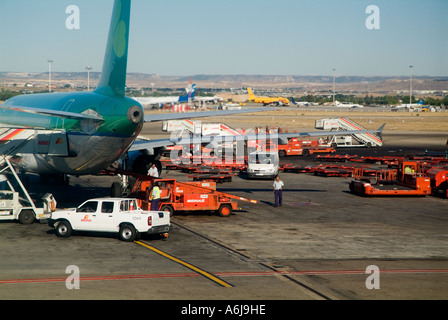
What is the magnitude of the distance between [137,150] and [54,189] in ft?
29.5

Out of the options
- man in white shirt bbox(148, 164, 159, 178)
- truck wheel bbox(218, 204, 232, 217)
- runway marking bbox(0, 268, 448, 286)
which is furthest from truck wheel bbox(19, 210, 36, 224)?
runway marking bbox(0, 268, 448, 286)

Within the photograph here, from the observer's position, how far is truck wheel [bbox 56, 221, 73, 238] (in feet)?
97.7

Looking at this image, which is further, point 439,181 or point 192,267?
point 439,181

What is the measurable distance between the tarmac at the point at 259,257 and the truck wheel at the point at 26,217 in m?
0.68

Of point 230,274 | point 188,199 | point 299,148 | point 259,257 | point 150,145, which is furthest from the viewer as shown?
point 299,148

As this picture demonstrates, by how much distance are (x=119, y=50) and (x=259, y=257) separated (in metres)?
13.8

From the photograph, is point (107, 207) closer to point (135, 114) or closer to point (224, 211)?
point (135, 114)

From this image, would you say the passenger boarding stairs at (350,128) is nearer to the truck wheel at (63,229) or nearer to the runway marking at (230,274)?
the truck wheel at (63,229)

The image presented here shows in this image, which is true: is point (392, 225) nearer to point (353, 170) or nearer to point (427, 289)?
point (427, 289)

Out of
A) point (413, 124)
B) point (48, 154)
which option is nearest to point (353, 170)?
point (48, 154)

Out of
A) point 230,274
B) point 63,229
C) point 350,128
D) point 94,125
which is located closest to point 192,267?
point 230,274

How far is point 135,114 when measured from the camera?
3130 centimetres

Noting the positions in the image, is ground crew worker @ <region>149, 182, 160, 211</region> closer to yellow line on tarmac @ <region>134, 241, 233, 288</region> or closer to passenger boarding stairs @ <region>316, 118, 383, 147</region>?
yellow line on tarmac @ <region>134, 241, 233, 288</region>
